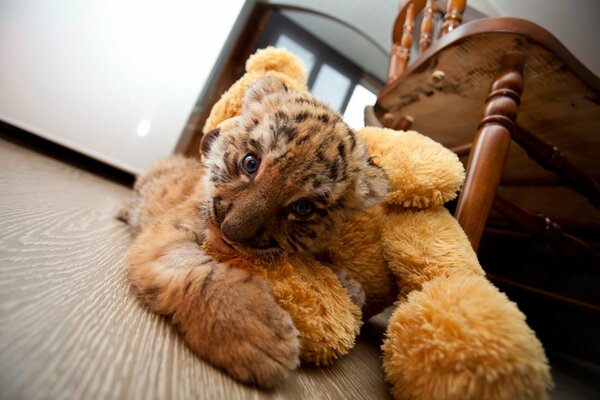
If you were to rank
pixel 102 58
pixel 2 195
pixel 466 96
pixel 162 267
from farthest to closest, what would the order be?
pixel 102 58 → pixel 466 96 → pixel 2 195 → pixel 162 267

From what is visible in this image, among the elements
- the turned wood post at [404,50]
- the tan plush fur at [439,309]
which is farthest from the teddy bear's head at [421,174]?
the turned wood post at [404,50]

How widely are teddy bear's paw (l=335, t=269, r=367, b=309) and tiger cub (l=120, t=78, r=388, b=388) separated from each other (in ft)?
0.34

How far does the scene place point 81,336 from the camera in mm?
482

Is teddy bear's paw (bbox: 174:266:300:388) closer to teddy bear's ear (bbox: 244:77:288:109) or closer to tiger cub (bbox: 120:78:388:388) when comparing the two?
tiger cub (bbox: 120:78:388:388)

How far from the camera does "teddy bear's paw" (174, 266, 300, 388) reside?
0.54 meters

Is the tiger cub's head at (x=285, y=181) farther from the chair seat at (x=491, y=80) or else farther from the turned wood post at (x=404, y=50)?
the turned wood post at (x=404, y=50)

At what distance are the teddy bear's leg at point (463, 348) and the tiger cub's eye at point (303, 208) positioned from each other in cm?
34

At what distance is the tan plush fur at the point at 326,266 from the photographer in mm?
558

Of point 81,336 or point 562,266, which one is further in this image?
point 562,266

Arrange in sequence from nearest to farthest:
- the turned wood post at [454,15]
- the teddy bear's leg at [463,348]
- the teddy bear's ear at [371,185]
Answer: the teddy bear's leg at [463,348], the teddy bear's ear at [371,185], the turned wood post at [454,15]

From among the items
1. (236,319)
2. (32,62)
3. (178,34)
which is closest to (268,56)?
(236,319)

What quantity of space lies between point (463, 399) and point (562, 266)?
2591 millimetres

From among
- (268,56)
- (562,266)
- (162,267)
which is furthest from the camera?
(562,266)

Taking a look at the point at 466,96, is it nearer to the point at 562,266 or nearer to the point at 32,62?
the point at 562,266
